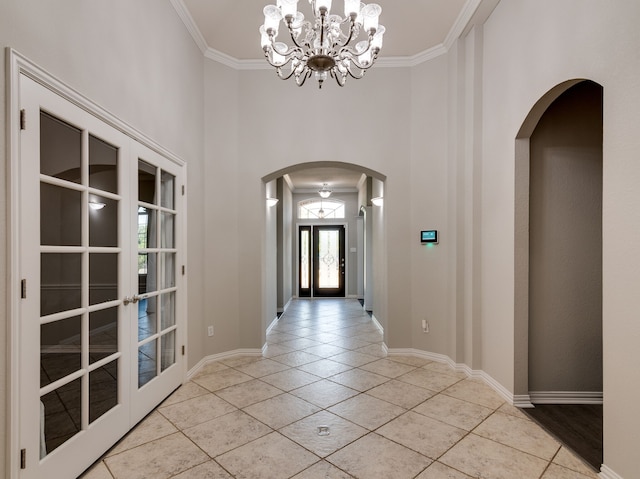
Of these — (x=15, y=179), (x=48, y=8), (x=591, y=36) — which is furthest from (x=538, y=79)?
(x=15, y=179)

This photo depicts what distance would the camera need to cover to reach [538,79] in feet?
9.17

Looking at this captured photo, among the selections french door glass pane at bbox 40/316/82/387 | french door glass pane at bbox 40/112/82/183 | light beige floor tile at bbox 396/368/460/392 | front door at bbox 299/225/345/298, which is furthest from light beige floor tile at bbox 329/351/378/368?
front door at bbox 299/225/345/298

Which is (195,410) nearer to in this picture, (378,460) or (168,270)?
(168,270)

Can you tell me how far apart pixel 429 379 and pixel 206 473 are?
95.6 inches

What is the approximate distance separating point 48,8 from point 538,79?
318cm

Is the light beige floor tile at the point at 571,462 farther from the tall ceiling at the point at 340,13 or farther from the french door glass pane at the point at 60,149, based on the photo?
the tall ceiling at the point at 340,13


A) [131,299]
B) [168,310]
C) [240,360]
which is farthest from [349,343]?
[131,299]

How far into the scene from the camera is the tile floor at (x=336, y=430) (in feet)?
7.45

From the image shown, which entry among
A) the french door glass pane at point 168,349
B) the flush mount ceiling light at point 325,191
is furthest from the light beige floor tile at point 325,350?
the flush mount ceiling light at point 325,191

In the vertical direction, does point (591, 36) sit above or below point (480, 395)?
above

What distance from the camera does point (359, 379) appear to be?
3850 millimetres

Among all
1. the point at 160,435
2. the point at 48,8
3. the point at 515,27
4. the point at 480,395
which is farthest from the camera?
the point at 480,395

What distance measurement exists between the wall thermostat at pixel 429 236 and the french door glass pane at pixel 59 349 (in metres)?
3.55

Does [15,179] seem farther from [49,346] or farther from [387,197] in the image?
[387,197]
